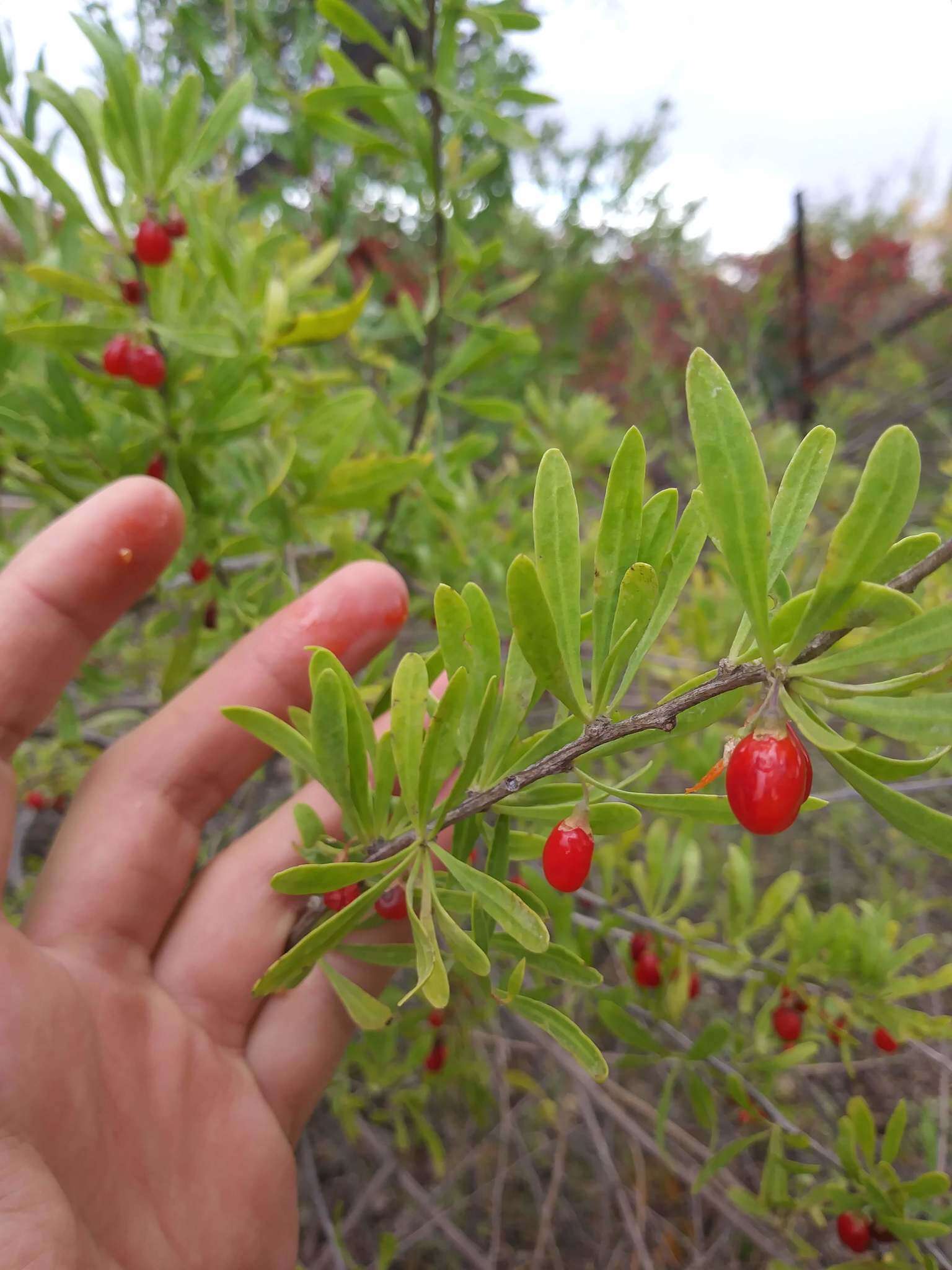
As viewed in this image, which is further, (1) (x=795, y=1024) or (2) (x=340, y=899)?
(1) (x=795, y=1024)

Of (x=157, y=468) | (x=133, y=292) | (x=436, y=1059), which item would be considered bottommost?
(x=436, y=1059)

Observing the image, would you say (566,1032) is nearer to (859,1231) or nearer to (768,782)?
(768,782)

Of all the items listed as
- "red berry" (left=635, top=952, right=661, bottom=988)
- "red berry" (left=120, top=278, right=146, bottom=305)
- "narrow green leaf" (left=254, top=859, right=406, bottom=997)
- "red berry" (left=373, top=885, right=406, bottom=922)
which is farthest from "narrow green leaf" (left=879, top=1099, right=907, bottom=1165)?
"red berry" (left=120, top=278, right=146, bottom=305)

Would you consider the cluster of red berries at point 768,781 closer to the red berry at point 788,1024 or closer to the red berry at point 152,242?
the red berry at point 788,1024

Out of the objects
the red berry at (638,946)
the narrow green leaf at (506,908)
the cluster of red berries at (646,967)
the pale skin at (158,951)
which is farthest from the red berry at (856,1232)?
the narrow green leaf at (506,908)

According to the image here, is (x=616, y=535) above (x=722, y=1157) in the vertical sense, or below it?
above

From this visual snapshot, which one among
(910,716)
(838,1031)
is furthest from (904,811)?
(838,1031)
